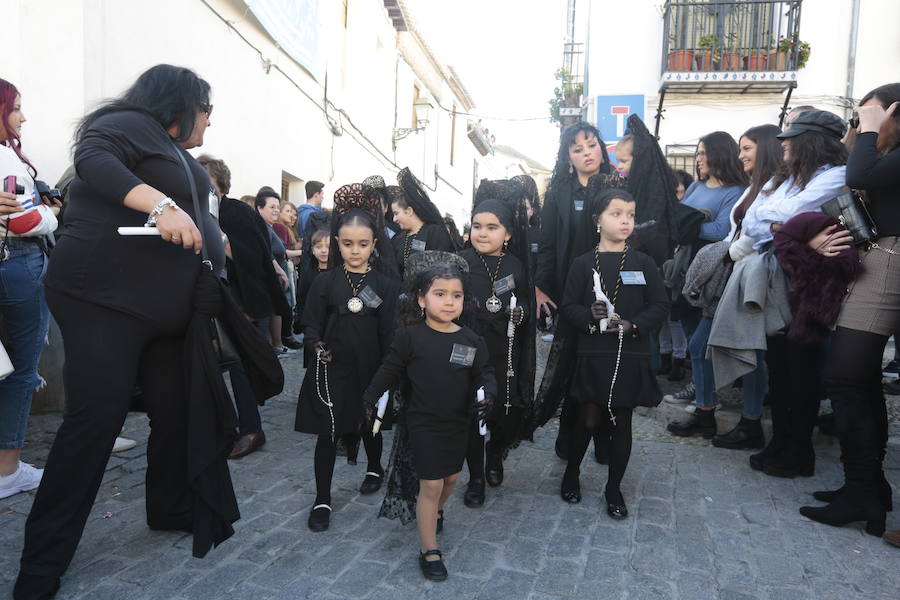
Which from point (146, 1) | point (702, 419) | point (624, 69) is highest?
point (624, 69)

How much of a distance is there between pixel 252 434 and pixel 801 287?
3.22 m

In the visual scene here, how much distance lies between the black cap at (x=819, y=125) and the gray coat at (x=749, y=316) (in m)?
0.68

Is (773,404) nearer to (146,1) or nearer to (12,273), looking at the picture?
(12,273)

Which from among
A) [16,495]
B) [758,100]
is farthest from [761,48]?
[16,495]

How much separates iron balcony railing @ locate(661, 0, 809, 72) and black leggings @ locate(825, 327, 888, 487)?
10.2 metres

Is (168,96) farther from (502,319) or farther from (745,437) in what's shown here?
(745,437)

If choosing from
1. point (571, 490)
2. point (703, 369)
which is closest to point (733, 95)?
point (703, 369)

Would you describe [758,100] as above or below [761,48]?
below

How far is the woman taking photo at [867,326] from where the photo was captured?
291 centimetres

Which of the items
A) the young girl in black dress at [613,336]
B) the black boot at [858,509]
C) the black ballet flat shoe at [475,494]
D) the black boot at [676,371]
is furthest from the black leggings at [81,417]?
the black boot at [676,371]

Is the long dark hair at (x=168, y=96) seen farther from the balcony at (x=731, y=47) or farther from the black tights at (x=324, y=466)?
the balcony at (x=731, y=47)

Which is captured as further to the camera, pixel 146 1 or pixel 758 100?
pixel 758 100

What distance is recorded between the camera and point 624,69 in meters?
12.7

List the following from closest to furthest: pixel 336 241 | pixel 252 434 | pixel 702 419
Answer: pixel 336 241 → pixel 252 434 → pixel 702 419
